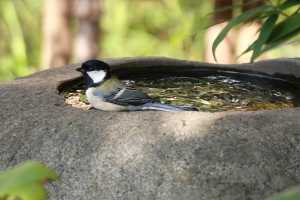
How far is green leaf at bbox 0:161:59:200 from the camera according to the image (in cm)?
61

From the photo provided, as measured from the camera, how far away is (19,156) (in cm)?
200

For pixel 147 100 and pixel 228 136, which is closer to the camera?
pixel 228 136

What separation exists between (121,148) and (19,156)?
46 centimetres

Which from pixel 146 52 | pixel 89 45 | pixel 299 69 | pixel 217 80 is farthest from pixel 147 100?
pixel 146 52

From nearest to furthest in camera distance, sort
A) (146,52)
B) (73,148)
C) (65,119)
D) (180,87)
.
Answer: (73,148) → (65,119) → (180,87) → (146,52)

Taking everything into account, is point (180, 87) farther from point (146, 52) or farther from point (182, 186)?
point (146, 52)

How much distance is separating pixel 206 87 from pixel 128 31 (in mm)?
4351

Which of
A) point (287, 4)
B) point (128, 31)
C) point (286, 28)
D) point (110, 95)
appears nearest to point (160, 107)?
point (110, 95)

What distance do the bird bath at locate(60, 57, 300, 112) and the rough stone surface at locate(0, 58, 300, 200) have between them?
31.3 inches

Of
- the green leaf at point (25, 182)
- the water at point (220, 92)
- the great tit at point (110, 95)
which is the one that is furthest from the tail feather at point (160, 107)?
the green leaf at point (25, 182)

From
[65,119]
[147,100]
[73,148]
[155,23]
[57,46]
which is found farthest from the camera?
[155,23]

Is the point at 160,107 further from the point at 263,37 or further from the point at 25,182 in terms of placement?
the point at 25,182

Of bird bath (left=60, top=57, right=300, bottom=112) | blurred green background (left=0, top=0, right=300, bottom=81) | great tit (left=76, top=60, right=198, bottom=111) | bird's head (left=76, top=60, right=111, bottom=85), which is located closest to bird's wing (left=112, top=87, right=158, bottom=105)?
great tit (left=76, top=60, right=198, bottom=111)

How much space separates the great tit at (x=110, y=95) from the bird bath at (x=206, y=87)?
250 millimetres
